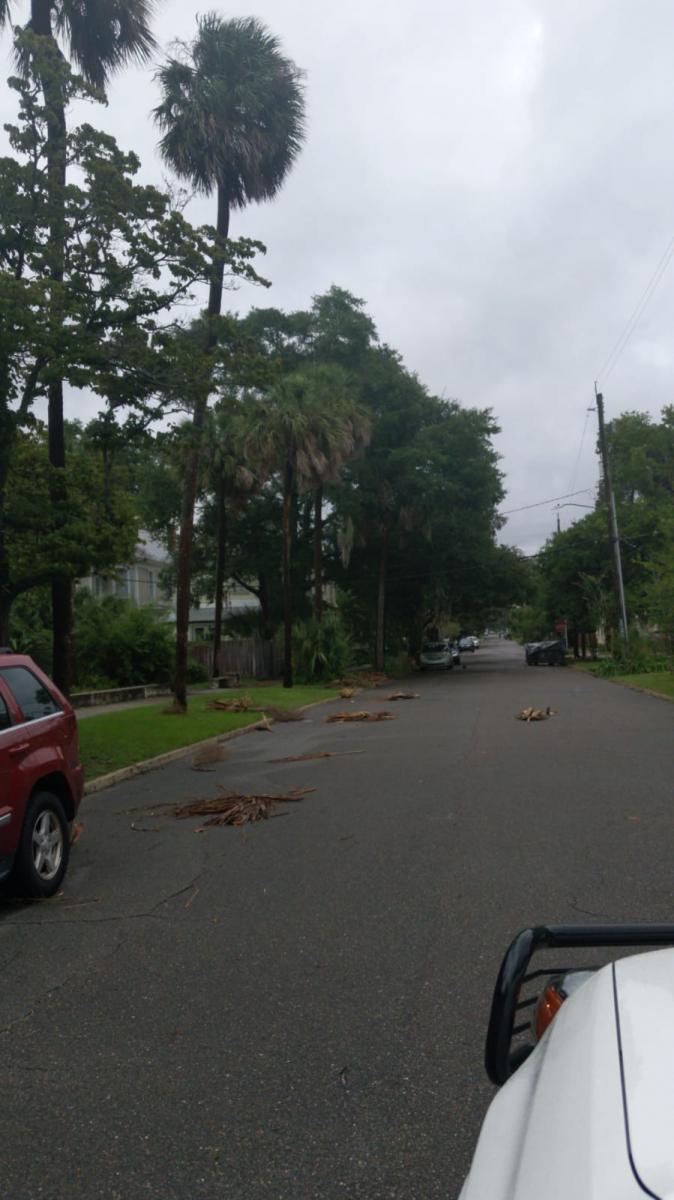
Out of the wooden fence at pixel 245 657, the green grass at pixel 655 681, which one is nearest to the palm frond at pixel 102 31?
the green grass at pixel 655 681

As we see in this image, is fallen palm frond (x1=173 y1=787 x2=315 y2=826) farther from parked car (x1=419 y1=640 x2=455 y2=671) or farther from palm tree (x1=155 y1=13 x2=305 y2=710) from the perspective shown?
parked car (x1=419 y1=640 x2=455 y2=671)

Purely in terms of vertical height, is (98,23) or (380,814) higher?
(98,23)

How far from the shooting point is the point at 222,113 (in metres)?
21.9

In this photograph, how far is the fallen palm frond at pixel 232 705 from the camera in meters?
24.7

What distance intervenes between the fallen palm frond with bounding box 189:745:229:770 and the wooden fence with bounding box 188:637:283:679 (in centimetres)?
2186

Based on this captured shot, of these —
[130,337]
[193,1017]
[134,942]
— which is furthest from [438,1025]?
[130,337]

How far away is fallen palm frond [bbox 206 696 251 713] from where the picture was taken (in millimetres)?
24683

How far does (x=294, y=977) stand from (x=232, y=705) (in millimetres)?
20146

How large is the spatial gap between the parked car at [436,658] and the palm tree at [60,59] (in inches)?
1499

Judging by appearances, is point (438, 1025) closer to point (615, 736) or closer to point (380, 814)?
point (380, 814)

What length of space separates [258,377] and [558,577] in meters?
44.4

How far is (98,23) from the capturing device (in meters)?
17.9

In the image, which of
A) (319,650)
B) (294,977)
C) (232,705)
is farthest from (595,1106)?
(319,650)

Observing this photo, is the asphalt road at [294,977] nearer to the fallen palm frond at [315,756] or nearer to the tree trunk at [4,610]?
the fallen palm frond at [315,756]
